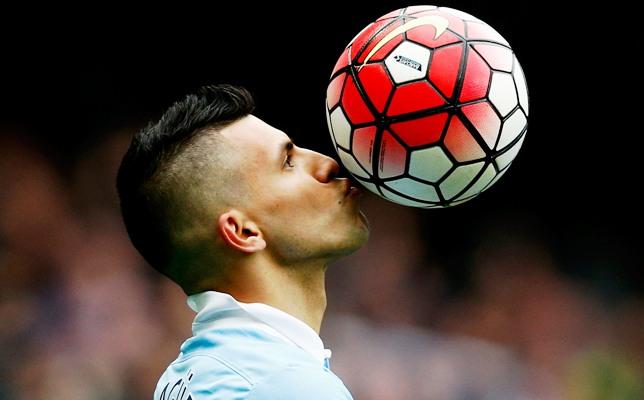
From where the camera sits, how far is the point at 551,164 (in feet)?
18.8

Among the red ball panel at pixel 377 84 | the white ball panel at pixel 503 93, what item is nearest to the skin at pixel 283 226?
the red ball panel at pixel 377 84

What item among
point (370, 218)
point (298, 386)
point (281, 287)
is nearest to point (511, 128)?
point (281, 287)

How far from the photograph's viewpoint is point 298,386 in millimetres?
1655

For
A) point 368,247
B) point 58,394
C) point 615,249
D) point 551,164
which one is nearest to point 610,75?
point 551,164

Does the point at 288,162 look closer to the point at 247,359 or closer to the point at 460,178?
the point at 460,178

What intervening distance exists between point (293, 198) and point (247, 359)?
0.50 m

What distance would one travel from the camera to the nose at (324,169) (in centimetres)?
220

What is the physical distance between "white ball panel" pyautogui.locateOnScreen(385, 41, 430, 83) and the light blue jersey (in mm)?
695

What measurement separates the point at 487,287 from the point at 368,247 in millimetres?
885

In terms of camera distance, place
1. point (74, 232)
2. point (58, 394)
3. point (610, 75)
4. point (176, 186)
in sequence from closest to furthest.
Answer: point (176, 186), point (58, 394), point (74, 232), point (610, 75)

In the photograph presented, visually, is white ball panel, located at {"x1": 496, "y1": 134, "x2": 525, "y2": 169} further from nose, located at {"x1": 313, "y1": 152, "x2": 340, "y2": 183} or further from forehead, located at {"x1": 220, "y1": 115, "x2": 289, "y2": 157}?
forehead, located at {"x1": 220, "y1": 115, "x2": 289, "y2": 157}

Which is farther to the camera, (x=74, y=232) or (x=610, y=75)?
(x=610, y=75)

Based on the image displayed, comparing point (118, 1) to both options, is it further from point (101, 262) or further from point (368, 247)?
point (368, 247)

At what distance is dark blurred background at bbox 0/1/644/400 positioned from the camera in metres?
4.66
